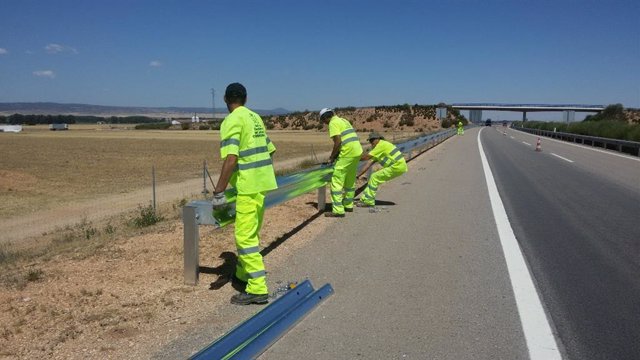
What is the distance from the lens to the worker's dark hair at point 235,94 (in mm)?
5312

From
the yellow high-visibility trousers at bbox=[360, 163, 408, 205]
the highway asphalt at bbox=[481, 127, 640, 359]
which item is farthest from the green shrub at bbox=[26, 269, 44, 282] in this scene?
the yellow high-visibility trousers at bbox=[360, 163, 408, 205]

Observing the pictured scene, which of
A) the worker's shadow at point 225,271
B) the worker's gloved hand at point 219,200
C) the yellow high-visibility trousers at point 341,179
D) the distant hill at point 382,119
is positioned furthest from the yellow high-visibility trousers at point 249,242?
the distant hill at point 382,119

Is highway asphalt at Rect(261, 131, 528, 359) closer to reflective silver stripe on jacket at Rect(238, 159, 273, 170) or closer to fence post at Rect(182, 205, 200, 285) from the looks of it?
fence post at Rect(182, 205, 200, 285)

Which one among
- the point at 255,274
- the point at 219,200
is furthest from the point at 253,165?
the point at 255,274

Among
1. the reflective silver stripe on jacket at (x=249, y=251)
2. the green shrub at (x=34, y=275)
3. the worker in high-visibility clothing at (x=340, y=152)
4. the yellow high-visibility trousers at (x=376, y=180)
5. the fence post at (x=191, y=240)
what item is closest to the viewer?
the reflective silver stripe on jacket at (x=249, y=251)

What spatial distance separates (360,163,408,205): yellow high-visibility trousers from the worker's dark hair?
5750 mm

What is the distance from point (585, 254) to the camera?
7.11 metres

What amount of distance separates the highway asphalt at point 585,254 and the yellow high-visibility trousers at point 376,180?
2242 millimetres

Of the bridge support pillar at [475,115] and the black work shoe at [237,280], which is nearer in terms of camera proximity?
the black work shoe at [237,280]

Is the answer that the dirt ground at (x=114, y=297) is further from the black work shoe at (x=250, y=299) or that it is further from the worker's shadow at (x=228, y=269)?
the black work shoe at (x=250, y=299)

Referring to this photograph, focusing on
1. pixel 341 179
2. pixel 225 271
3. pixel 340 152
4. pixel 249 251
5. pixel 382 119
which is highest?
pixel 382 119

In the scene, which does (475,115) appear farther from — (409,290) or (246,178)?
(246,178)

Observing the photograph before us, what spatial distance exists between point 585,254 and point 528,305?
2.41m

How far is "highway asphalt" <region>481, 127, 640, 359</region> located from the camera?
455cm
